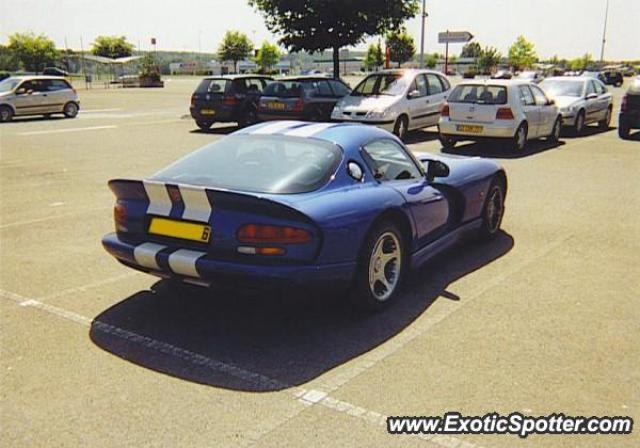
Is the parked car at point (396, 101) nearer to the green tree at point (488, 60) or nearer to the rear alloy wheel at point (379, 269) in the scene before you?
the rear alloy wheel at point (379, 269)

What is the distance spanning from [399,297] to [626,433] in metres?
2.05

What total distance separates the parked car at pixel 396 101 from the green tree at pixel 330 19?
255 inches

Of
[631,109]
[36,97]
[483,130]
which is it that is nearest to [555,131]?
[631,109]

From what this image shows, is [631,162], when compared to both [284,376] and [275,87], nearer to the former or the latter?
[275,87]

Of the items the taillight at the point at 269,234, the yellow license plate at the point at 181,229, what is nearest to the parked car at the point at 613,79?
the taillight at the point at 269,234

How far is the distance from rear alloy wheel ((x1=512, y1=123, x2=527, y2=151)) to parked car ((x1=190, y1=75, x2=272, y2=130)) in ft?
27.3

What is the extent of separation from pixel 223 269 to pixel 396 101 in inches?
456

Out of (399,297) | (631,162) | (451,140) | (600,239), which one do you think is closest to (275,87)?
(451,140)

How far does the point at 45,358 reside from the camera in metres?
3.76

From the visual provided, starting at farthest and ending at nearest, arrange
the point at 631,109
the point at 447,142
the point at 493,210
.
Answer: the point at 631,109
the point at 447,142
the point at 493,210

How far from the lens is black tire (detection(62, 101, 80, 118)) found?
22453 millimetres

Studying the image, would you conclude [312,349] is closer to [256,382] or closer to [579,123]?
[256,382]

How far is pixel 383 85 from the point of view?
15.4m

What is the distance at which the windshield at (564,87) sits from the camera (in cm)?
1677
